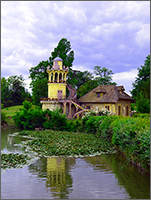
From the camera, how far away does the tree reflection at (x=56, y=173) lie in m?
9.13

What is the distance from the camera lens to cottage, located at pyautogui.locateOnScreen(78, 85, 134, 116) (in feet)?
122

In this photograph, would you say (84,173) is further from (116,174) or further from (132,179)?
(132,179)

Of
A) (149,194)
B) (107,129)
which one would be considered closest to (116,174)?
(149,194)

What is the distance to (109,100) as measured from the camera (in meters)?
37.0

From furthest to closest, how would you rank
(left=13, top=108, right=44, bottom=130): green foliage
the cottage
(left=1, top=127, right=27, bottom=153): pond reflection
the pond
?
the cottage
(left=13, top=108, right=44, bottom=130): green foliage
(left=1, top=127, right=27, bottom=153): pond reflection
the pond

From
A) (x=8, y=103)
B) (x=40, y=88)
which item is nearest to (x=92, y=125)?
(x=40, y=88)

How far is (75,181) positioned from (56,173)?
1540 millimetres

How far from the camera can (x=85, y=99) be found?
39.7 meters

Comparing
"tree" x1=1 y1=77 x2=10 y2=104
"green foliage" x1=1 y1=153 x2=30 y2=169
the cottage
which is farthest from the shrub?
"tree" x1=1 y1=77 x2=10 y2=104

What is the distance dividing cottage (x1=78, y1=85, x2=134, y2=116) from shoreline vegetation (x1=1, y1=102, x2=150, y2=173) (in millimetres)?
4263

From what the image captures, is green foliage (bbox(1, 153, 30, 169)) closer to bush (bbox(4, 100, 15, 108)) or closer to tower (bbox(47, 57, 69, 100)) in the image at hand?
tower (bbox(47, 57, 69, 100))

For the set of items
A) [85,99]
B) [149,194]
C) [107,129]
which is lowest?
[149,194]

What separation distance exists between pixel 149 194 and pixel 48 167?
541cm

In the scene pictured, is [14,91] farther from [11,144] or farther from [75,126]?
[11,144]
